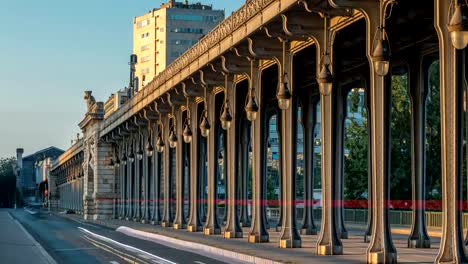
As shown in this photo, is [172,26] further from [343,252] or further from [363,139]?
[343,252]

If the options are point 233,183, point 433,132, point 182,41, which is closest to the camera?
point 233,183

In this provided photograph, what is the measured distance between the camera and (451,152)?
2222 centimetres

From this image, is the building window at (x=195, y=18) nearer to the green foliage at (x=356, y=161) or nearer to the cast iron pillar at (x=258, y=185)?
the green foliage at (x=356, y=161)

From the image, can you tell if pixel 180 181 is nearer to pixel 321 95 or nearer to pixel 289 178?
pixel 289 178

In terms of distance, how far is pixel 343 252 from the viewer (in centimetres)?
3198

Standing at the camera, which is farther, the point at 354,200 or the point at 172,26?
the point at 172,26

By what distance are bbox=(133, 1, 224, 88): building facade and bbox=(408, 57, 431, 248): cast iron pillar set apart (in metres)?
132

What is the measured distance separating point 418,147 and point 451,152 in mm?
13305

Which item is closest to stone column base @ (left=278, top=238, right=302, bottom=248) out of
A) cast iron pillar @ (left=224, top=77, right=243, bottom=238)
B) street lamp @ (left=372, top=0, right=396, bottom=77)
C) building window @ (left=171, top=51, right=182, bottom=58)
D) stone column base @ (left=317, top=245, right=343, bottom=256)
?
stone column base @ (left=317, top=245, right=343, bottom=256)

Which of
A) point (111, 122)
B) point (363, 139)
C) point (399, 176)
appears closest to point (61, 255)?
point (399, 176)

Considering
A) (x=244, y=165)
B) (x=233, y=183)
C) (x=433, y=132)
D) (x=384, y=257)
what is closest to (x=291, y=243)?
(x=233, y=183)

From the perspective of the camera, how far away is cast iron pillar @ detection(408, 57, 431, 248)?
34531 millimetres

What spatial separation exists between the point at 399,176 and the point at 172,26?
111502mm

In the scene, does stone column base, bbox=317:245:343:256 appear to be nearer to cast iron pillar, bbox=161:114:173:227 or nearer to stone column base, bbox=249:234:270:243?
stone column base, bbox=249:234:270:243
